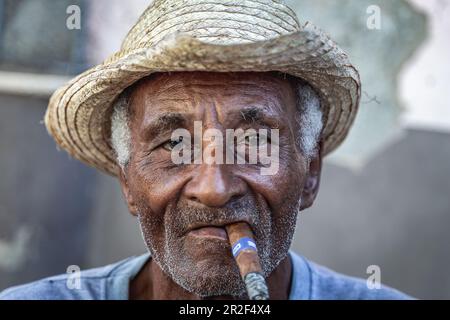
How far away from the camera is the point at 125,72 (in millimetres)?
2475

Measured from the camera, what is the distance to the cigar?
197cm

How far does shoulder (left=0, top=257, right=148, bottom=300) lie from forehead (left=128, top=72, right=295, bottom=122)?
2.74ft

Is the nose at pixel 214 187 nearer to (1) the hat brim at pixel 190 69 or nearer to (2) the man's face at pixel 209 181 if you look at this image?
(2) the man's face at pixel 209 181

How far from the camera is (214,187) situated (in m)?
2.30

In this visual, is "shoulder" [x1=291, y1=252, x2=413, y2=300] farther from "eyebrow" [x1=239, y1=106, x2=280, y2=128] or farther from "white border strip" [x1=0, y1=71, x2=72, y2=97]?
"white border strip" [x1=0, y1=71, x2=72, y2=97]

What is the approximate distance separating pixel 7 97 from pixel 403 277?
128 inches

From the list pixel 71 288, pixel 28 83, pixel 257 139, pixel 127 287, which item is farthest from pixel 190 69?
pixel 28 83

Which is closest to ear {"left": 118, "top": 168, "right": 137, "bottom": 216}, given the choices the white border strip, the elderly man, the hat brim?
the elderly man

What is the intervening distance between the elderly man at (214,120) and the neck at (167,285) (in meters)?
0.01

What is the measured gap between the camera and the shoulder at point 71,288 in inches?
116

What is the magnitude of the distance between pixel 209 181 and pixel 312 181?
25.7 inches
